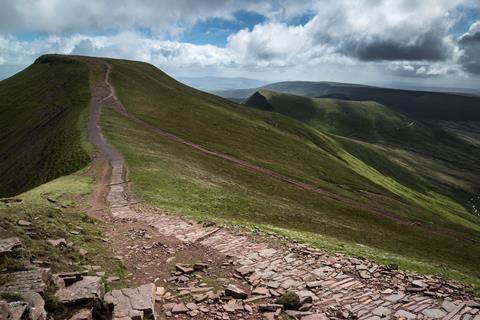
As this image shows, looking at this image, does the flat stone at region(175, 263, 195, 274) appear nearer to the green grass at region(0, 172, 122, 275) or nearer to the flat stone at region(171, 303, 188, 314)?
the green grass at region(0, 172, 122, 275)

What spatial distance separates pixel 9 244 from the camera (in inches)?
568

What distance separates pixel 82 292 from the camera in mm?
12859

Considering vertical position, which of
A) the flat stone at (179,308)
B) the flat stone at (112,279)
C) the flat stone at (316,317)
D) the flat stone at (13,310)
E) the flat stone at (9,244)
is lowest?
the flat stone at (316,317)

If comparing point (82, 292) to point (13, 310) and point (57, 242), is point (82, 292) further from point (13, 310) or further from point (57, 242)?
point (57, 242)

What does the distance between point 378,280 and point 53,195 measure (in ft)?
88.5

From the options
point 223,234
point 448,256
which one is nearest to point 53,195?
point 223,234

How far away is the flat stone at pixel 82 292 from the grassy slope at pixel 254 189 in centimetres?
1450

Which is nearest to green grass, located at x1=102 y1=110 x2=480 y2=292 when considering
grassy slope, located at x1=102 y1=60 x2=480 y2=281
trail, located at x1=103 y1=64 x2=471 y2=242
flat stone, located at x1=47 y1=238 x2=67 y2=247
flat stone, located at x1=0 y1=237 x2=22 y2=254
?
grassy slope, located at x1=102 y1=60 x2=480 y2=281

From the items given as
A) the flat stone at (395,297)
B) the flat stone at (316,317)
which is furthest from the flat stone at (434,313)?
the flat stone at (316,317)

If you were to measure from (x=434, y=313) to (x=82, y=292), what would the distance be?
13.5m

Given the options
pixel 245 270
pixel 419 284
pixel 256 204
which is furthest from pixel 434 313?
pixel 256 204

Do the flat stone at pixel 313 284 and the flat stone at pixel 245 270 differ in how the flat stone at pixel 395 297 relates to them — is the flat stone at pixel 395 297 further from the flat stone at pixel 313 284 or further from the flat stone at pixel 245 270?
the flat stone at pixel 245 270

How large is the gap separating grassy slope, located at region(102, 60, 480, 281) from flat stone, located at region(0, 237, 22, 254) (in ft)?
50.2

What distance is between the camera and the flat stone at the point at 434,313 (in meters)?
14.4
